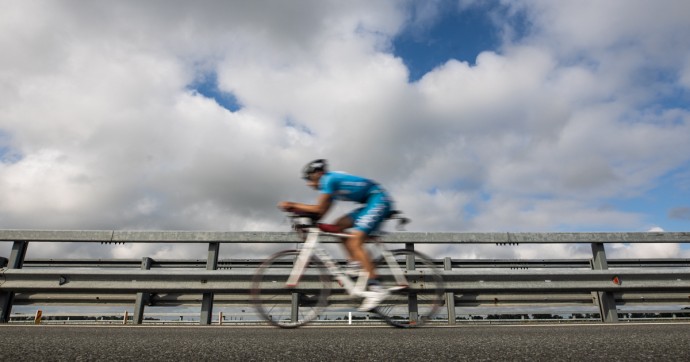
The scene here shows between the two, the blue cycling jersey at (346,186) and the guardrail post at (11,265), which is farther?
the guardrail post at (11,265)

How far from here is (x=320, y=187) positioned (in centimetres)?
441

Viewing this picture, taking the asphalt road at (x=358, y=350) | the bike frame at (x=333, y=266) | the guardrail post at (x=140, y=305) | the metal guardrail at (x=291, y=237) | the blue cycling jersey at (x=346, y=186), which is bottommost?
the asphalt road at (x=358, y=350)

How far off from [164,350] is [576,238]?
5.57 metres

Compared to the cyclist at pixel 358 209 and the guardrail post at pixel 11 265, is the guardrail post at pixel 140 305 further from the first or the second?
the cyclist at pixel 358 209

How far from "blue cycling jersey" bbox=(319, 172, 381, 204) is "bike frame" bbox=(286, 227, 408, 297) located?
42cm

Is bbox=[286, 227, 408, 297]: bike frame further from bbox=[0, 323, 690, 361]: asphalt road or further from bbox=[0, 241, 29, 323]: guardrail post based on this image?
bbox=[0, 241, 29, 323]: guardrail post

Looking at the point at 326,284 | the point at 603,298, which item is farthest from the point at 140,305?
the point at 603,298

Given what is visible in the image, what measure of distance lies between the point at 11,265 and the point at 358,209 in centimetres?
499

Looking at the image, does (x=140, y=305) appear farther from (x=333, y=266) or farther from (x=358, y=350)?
(x=358, y=350)

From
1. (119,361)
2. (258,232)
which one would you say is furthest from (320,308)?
(119,361)

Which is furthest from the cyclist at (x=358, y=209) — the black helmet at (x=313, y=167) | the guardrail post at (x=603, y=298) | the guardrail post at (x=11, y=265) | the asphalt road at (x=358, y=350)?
the guardrail post at (x=11, y=265)

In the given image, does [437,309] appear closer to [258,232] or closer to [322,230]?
[322,230]

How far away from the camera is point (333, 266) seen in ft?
15.6

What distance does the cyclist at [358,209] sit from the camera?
435cm
